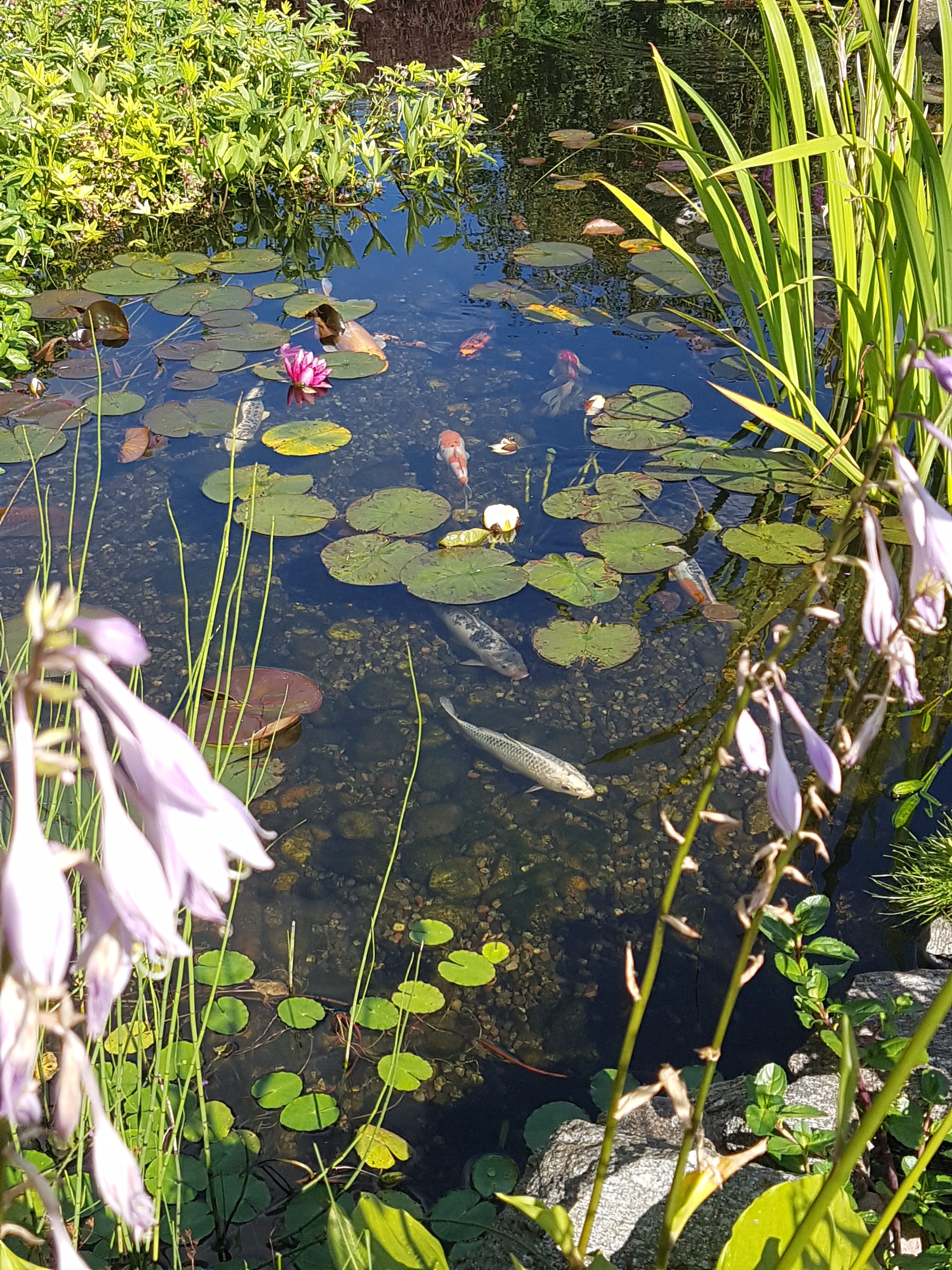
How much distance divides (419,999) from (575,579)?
139cm

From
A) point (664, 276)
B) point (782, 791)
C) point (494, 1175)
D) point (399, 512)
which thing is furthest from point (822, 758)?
point (664, 276)

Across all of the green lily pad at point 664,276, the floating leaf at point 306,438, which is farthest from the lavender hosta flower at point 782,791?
the green lily pad at point 664,276

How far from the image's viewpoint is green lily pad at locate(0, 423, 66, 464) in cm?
330

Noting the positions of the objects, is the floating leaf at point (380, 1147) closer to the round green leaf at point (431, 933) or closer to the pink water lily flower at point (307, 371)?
the round green leaf at point (431, 933)

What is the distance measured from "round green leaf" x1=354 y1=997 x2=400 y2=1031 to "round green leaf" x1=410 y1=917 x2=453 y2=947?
6.4 inches

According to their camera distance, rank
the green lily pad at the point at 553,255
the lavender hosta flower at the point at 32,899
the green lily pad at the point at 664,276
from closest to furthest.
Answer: the lavender hosta flower at the point at 32,899 < the green lily pad at the point at 664,276 < the green lily pad at the point at 553,255

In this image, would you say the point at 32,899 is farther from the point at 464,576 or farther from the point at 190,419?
the point at 190,419

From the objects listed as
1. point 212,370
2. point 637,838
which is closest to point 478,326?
point 212,370

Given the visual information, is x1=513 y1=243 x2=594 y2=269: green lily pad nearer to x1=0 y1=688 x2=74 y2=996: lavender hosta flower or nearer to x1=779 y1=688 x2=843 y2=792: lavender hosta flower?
x1=779 y1=688 x2=843 y2=792: lavender hosta flower

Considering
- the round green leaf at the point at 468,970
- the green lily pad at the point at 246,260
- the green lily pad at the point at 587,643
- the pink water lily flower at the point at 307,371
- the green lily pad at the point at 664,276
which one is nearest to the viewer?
the round green leaf at the point at 468,970

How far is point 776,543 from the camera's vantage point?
3.03 m

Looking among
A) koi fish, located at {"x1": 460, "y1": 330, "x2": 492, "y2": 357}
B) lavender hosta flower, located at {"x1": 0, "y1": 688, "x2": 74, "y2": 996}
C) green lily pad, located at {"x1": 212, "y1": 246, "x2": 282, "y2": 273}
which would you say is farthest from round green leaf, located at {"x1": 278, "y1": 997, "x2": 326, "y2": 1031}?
green lily pad, located at {"x1": 212, "y1": 246, "x2": 282, "y2": 273}

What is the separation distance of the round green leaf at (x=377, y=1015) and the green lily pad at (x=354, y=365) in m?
2.61

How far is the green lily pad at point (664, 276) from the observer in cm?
451
